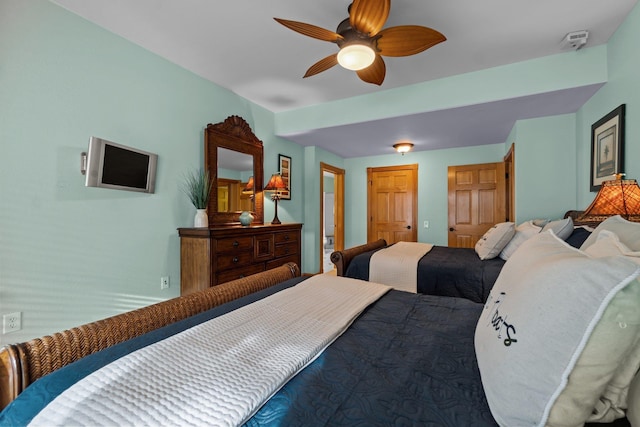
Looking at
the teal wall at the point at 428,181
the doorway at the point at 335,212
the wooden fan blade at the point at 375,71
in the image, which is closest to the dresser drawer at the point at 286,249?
the doorway at the point at 335,212

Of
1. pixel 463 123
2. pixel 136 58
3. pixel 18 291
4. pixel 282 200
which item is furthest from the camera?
pixel 282 200

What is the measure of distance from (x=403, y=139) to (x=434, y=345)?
3831mm

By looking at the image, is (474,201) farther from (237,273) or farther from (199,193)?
(199,193)

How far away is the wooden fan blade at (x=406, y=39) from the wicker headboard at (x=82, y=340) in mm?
1861

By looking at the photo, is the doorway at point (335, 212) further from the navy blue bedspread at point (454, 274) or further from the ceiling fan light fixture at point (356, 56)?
the ceiling fan light fixture at point (356, 56)

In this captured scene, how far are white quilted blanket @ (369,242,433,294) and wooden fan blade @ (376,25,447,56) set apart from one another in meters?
1.76

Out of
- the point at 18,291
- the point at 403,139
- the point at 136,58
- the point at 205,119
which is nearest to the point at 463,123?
the point at 403,139

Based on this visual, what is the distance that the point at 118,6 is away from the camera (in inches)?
77.6

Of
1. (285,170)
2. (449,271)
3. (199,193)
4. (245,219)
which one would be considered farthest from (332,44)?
(449,271)

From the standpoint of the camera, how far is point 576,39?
2.29 metres

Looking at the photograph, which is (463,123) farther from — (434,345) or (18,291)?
(18,291)

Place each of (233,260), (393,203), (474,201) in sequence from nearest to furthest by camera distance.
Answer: (233,260)
(474,201)
(393,203)

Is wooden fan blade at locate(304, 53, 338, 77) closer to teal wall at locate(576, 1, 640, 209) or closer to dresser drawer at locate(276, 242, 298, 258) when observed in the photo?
dresser drawer at locate(276, 242, 298, 258)

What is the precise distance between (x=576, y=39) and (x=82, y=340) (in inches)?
146
